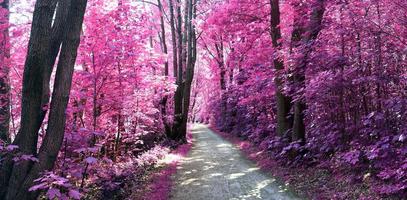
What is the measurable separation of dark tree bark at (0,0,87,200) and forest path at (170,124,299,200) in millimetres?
3562

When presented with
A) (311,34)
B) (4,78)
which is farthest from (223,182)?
(4,78)

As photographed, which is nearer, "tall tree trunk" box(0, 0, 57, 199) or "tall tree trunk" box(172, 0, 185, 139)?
"tall tree trunk" box(0, 0, 57, 199)

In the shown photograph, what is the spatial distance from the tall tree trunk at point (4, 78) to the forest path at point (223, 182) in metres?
4.72

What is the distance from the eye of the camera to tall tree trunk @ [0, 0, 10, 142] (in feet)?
28.7

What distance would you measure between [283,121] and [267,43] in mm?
4620

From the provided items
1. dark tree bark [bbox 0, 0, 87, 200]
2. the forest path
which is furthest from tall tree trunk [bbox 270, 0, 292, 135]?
dark tree bark [bbox 0, 0, 87, 200]

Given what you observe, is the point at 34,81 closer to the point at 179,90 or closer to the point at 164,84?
the point at 164,84

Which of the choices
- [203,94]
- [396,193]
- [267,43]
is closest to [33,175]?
[396,193]

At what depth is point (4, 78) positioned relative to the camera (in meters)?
8.81

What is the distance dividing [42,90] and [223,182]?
5.47 meters

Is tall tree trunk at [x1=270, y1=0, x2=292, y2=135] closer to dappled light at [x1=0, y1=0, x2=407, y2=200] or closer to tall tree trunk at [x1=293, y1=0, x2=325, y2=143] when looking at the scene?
dappled light at [x1=0, y1=0, x2=407, y2=200]

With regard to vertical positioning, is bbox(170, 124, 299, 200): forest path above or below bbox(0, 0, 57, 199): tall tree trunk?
below

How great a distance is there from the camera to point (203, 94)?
178 feet

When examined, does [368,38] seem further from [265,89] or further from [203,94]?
[203,94]
